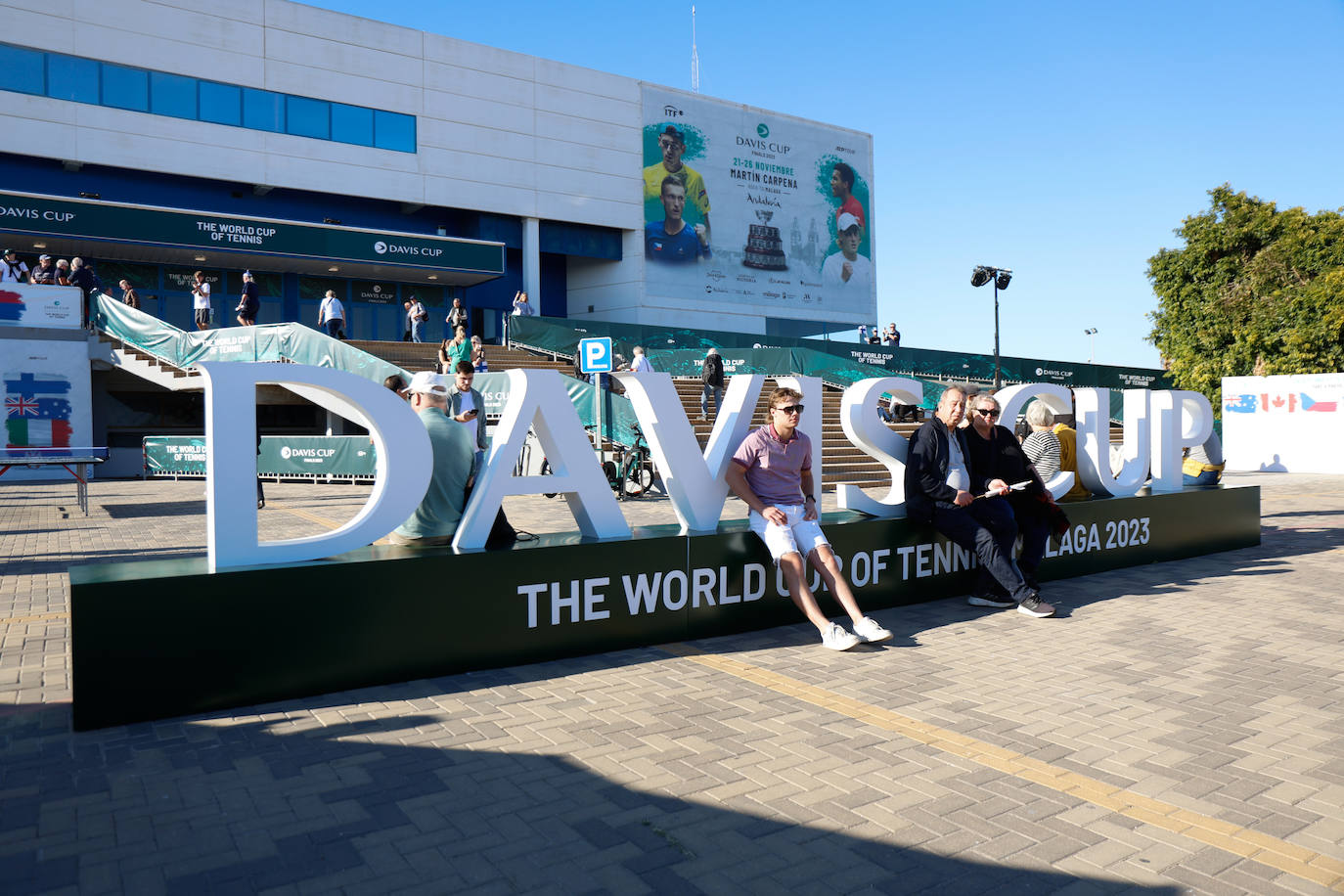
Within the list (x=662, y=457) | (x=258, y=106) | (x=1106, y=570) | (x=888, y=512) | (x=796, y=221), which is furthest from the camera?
(x=796, y=221)

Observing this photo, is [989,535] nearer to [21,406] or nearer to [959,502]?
[959,502]

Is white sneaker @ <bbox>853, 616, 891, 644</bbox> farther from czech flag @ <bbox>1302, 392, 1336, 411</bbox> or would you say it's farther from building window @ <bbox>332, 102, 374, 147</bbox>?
building window @ <bbox>332, 102, 374, 147</bbox>

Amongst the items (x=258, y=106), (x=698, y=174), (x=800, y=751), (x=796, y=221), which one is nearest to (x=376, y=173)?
(x=258, y=106)

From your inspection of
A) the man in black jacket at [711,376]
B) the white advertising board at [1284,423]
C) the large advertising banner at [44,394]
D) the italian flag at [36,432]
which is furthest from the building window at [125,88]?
the white advertising board at [1284,423]

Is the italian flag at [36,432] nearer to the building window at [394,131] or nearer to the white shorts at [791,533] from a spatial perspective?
the building window at [394,131]

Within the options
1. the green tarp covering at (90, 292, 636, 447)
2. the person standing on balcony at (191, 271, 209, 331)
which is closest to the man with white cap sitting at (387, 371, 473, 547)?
the green tarp covering at (90, 292, 636, 447)

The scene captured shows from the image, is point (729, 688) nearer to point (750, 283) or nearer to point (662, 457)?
point (662, 457)

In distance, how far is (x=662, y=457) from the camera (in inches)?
237

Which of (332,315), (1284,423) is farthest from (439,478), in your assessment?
(1284,423)

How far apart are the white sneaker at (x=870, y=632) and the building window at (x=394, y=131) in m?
30.9

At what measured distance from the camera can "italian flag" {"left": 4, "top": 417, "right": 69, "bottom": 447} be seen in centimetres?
2058

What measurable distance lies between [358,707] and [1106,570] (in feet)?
22.7

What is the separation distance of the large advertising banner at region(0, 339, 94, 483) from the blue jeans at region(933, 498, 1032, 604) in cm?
2047

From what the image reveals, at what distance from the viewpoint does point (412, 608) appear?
195 inches
